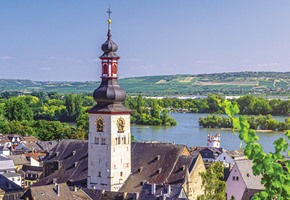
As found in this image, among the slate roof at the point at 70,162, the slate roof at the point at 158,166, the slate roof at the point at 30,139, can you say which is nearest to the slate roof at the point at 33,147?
the slate roof at the point at 30,139

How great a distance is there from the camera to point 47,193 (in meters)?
26.7

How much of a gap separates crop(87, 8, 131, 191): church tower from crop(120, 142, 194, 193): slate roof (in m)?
0.50

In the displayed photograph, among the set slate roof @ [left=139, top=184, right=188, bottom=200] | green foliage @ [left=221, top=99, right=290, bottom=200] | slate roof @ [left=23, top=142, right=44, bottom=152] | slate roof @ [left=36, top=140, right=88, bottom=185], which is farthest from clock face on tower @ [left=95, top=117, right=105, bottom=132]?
slate roof @ [left=23, top=142, right=44, bottom=152]

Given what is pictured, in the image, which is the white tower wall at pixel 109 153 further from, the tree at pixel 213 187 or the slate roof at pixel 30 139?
the slate roof at pixel 30 139

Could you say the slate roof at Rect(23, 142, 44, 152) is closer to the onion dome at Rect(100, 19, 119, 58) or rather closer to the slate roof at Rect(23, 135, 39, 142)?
the slate roof at Rect(23, 135, 39, 142)

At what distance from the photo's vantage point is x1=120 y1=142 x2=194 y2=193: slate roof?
28.6 m

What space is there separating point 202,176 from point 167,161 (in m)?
2.04

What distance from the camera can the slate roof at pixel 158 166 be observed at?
28.6 metres

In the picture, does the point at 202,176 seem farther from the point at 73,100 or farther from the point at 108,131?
the point at 73,100

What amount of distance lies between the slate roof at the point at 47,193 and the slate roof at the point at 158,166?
3.19 metres

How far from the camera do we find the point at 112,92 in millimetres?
28781

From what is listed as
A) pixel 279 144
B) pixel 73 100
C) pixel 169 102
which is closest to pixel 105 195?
pixel 279 144

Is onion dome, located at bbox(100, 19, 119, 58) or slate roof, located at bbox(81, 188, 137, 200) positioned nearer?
slate roof, located at bbox(81, 188, 137, 200)

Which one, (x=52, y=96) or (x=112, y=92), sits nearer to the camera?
(x=112, y=92)
